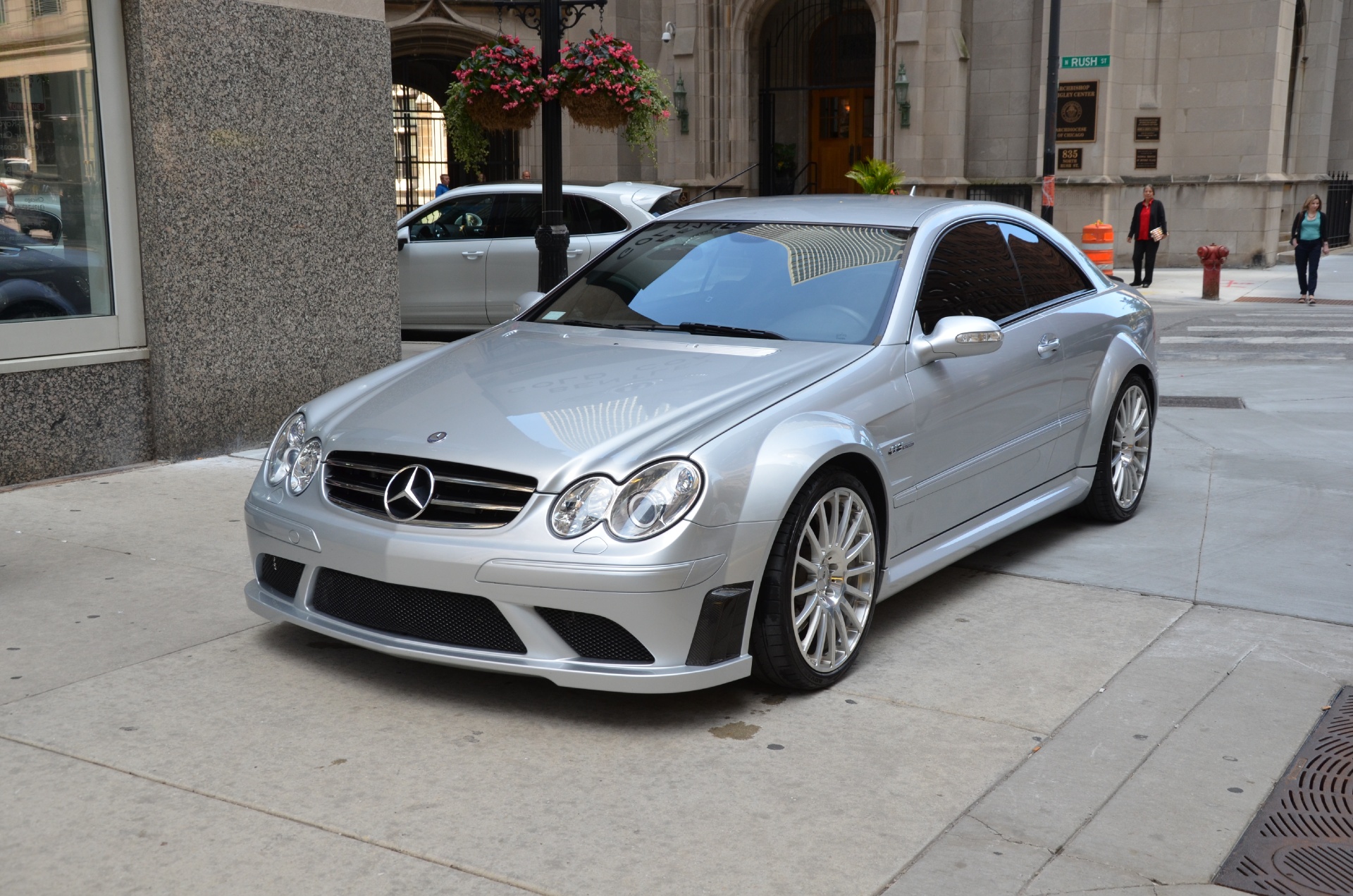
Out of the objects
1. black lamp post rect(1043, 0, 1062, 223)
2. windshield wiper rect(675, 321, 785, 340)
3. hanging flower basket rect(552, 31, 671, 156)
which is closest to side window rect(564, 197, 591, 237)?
hanging flower basket rect(552, 31, 671, 156)

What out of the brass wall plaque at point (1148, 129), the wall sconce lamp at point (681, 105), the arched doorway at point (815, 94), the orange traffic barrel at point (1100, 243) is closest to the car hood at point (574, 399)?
the orange traffic barrel at point (1100, 243)

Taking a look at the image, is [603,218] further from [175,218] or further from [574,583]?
[574,583]

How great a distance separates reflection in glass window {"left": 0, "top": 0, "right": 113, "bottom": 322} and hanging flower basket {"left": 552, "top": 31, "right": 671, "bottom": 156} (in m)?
3.40

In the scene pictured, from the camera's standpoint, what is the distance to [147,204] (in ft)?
25.2

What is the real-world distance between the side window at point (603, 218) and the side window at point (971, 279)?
770cm

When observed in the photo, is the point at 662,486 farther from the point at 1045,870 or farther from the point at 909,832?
the point at 1045,870

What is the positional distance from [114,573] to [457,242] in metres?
8.39

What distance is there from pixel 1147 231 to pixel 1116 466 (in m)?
18.2

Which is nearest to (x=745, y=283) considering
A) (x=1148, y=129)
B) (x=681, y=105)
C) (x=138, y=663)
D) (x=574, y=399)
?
(x=574, y=399)

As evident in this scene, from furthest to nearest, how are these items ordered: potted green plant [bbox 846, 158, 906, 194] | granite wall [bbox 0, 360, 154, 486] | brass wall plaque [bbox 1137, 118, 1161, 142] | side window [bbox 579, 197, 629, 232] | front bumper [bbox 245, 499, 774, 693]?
brass wall plaque [bbox 1137, 118, 1161, 142]
potted green plant [bbox 846, 158, 906, 194]
side window [bbox 579, 197, 629, 232]
granite wall [bbox 0, 360, 154, 486]
front bumper [bbox 245, 499, 774, 693]

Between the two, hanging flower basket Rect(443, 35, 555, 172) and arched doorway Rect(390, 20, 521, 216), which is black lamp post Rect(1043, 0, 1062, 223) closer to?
arched doorway Rect(390, 20, 521, 216)

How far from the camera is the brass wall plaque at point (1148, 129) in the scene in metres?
27.6

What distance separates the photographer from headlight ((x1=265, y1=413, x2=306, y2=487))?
4711mm

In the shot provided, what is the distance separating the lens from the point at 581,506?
402 cm
